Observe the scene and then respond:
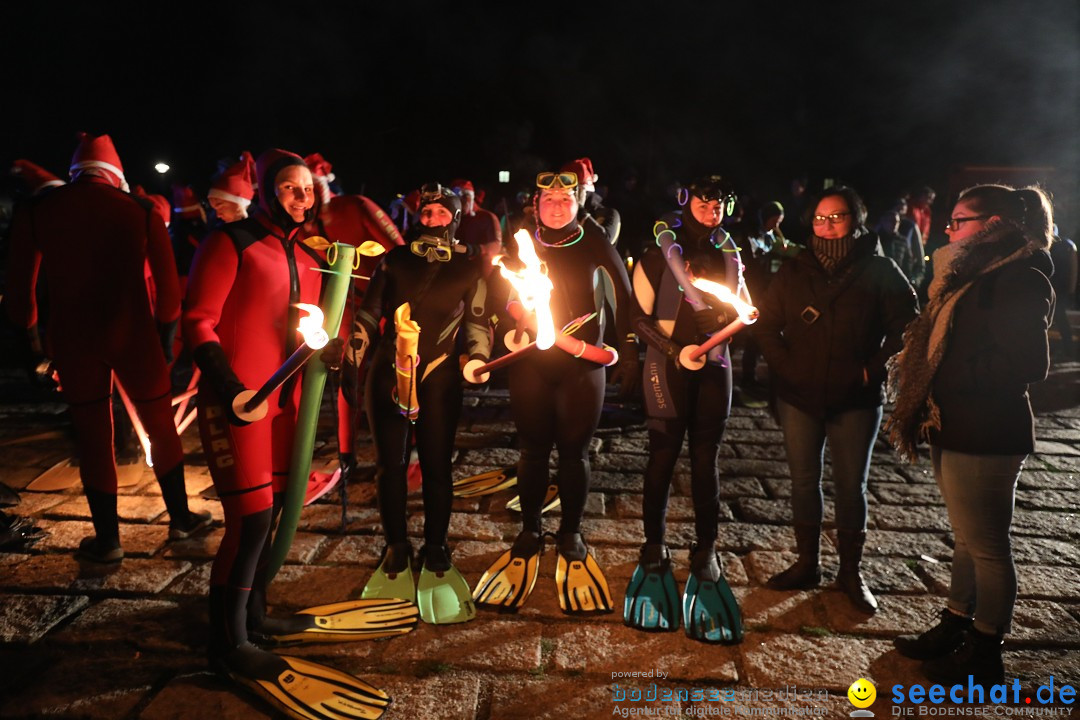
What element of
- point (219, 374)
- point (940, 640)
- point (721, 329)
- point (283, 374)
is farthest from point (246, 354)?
point (940, 640)

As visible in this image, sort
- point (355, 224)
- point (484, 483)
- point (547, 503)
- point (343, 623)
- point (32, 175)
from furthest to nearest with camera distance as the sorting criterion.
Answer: point (355, 224), point (484, 483), point (547, 503), point (32, 175), point (343, 623)

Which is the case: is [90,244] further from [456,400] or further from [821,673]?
[821,673]

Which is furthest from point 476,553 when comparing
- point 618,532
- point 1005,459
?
point 1005,459

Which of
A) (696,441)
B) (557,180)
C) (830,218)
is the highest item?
(557,180)

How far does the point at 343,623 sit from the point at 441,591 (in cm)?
55

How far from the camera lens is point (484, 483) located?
5434mm

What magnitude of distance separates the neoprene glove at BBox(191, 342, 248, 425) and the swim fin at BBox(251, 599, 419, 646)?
1.21 metres

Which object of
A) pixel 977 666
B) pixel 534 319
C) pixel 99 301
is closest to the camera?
pixel 977 666

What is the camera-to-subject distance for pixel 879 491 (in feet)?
17.6

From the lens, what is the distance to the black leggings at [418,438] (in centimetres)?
371

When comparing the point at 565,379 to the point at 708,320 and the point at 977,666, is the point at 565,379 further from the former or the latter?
the point at 977,666

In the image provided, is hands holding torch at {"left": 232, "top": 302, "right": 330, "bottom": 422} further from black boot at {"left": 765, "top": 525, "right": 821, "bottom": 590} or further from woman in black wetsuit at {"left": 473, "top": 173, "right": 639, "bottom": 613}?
black boot at {"left": 765, "top": 525, "right": 821, "bottom": 590}

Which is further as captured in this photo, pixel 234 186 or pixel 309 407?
pixel 234 186

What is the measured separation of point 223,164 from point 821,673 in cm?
745
